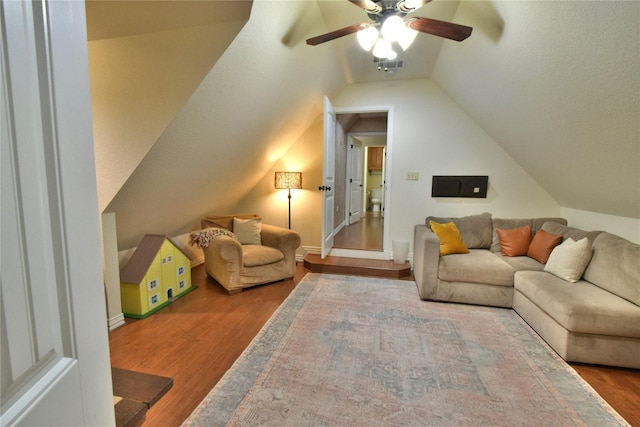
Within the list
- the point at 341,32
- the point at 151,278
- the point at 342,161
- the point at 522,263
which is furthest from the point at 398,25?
the point at 342,161

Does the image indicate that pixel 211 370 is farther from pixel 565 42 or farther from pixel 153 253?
pixel 565 42

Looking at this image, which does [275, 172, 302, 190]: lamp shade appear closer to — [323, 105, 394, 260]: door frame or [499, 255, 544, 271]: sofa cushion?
[323, 105, 394, 260]: door frame

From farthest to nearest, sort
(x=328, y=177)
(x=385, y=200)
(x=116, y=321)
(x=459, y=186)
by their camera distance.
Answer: (x=385, y=200), (x=328, y=177), (x=459, y=186), (x=116, y=321)

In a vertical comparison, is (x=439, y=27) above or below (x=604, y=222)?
above

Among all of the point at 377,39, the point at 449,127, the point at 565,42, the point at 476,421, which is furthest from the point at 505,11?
the point at 476,421

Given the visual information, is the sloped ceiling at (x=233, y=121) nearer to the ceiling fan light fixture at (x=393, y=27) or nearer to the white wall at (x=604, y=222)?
the ceiling fan light fixture at (x=393, y=27)

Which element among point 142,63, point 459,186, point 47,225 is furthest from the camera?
point 459,186

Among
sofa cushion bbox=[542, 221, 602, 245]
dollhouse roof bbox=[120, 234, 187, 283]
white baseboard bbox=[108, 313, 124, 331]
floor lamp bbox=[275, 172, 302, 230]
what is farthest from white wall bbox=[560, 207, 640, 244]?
white baseboard bbox=[108, 313, 124, 331]

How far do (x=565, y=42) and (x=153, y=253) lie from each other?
3418 mm

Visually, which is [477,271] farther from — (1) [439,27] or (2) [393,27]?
(2) [393,27]

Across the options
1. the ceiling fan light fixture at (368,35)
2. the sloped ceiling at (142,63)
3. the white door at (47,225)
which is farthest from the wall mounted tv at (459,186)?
the white door at (47,225)

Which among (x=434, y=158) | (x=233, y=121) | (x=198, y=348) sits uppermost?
(x=233, y=121)

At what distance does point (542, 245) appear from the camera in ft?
9.57

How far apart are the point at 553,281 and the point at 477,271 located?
1.85 ft
